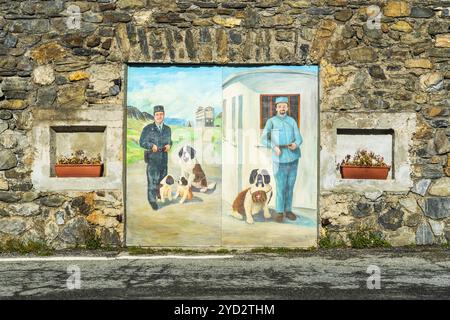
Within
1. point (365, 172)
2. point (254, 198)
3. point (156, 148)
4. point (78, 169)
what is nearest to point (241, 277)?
point (254, 198)

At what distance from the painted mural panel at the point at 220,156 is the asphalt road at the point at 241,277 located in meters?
→ 0.64

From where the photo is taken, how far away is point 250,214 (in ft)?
28.7

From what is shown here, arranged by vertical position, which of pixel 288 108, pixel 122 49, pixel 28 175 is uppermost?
pixel 122 49

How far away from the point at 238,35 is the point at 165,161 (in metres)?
1.81

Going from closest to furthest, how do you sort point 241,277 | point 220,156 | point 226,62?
point 241,277, point 226,62, point 220,156

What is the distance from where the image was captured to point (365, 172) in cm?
873

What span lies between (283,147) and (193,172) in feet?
3.86

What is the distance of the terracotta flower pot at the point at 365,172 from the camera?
873 centimetres

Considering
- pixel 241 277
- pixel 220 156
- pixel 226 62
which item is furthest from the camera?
pixel 220 156

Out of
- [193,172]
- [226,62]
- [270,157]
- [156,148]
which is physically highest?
[226,62]

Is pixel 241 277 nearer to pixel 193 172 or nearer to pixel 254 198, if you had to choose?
pixel 254 198

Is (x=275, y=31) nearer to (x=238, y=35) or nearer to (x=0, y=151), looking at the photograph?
(x=238, y=35)
